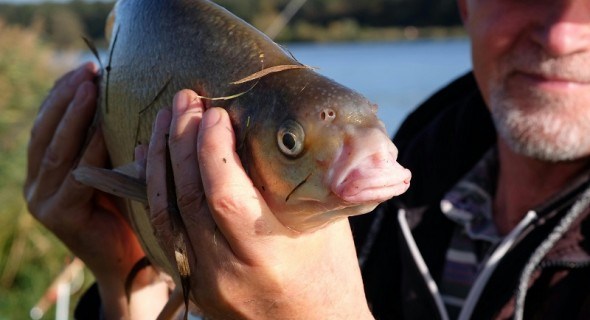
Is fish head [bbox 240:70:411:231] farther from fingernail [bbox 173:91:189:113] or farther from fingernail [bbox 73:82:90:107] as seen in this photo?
fingernail [bbox 73:82:90:107]

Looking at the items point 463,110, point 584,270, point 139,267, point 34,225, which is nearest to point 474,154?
point 463,110

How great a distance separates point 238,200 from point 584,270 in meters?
1.51

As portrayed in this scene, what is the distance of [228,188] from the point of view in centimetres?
166

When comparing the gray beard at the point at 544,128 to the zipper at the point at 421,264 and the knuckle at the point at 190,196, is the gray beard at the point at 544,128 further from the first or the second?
the knuckle at the point at 190,196

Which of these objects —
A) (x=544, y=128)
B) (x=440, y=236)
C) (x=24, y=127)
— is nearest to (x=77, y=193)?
(x=440, y=236)

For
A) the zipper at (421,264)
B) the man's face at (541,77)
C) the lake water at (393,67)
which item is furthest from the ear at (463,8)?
the lake water at (393,67)

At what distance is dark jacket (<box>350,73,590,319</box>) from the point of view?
266cm

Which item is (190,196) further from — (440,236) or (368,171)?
(440,236)

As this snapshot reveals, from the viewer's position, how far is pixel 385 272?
326 cm

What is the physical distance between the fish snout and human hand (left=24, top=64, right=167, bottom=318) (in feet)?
3.86

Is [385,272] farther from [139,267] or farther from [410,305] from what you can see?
[139,267]

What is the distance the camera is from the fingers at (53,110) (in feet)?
8.30

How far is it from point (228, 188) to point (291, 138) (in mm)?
181

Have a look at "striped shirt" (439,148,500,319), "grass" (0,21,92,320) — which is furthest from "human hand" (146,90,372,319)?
"grass" (0,21,92,320)
